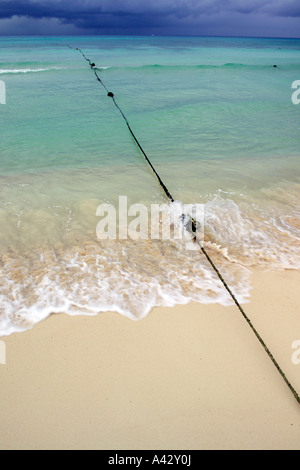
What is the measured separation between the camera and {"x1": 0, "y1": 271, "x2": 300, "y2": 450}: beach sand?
1505mm

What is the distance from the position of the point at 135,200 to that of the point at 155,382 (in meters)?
2.38

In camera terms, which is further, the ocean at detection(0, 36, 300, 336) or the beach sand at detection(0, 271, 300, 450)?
the ocean at detection(0, 36, 300, 336)

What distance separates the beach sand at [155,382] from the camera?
1.50m

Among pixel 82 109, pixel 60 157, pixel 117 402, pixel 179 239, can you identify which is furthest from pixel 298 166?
pixel 82 109

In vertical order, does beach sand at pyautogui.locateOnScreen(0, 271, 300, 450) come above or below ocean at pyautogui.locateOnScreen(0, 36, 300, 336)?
below

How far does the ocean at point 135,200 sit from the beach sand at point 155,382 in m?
0.18

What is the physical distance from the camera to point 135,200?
3707 mm

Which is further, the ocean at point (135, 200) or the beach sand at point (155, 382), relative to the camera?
the ocean at point (135, 200)

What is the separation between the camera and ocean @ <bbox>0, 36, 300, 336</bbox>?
236cm

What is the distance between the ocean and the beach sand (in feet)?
0.58

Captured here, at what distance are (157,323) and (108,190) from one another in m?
2.28

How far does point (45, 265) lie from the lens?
2562 mm
